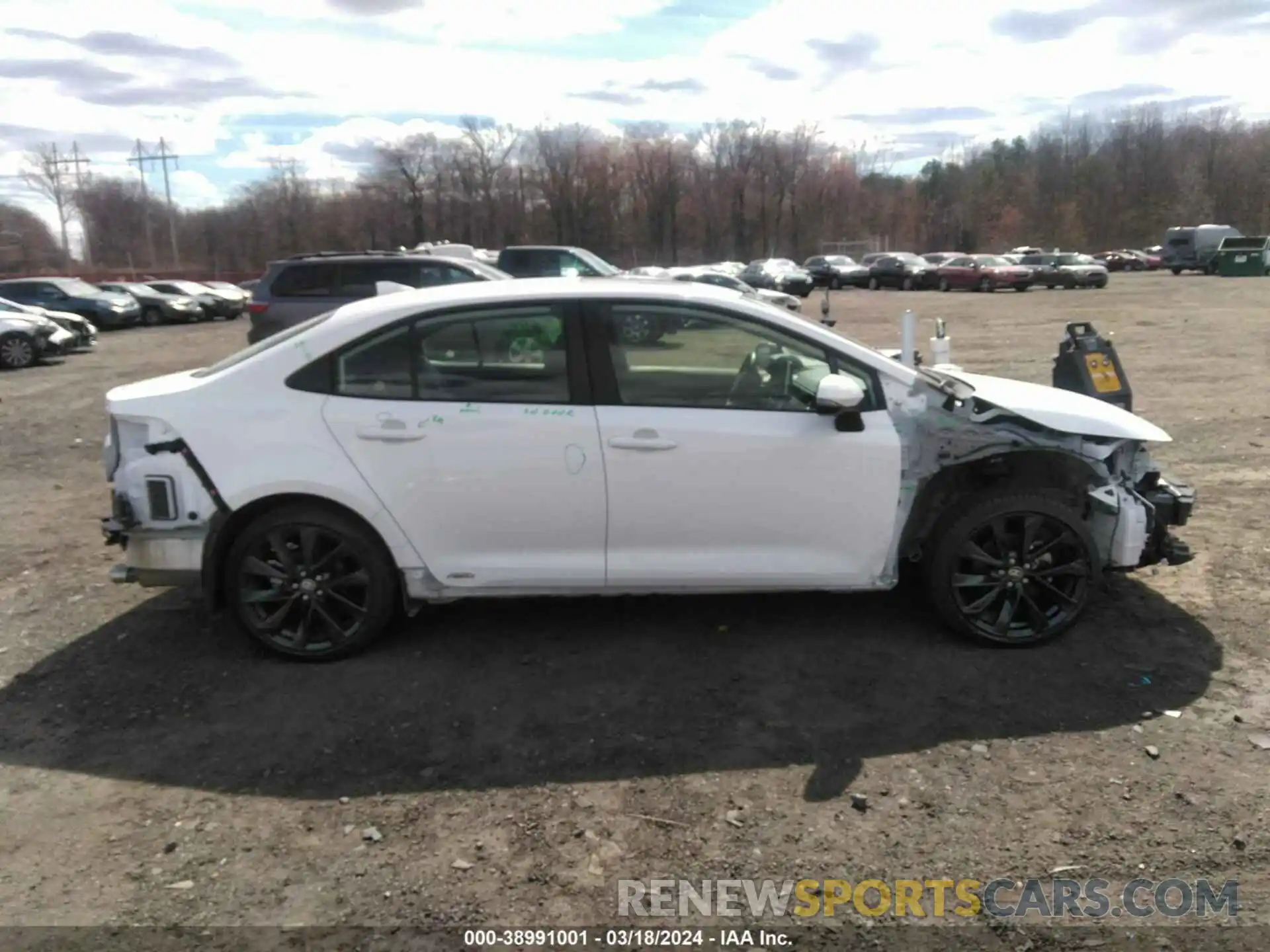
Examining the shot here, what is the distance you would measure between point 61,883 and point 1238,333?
20.5m

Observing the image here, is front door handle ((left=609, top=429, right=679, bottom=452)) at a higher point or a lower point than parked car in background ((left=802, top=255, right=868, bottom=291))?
lower

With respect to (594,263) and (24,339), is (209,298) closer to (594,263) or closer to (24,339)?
(24,339)

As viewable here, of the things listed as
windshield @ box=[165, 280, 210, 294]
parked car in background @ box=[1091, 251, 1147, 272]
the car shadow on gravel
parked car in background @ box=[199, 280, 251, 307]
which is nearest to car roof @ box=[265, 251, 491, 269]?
the car shadow on gravel

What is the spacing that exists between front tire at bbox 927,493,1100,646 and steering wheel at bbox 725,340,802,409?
0.97 meters

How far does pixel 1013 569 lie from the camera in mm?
4336

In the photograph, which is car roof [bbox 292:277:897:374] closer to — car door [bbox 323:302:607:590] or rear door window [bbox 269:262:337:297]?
car door [bbox 323:302:607:590]

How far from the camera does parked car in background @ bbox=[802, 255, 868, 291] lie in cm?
4659

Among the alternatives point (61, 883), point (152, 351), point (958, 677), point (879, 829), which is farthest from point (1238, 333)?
point (152, 351)

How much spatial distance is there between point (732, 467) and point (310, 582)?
1.99m

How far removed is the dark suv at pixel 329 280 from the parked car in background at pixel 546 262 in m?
6.47

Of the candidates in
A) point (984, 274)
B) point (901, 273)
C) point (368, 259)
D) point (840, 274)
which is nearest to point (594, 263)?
point (368, 259)

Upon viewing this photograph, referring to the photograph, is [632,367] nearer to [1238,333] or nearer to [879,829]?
[879,829]

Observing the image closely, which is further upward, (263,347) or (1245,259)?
(1245,259)

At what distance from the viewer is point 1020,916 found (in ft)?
9.02
